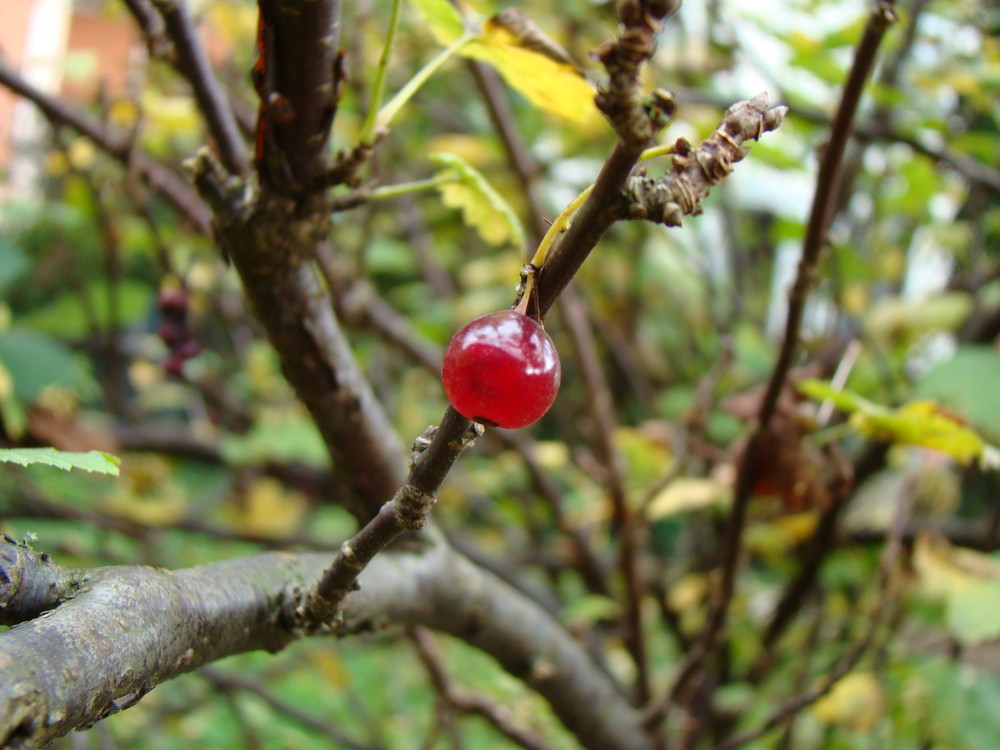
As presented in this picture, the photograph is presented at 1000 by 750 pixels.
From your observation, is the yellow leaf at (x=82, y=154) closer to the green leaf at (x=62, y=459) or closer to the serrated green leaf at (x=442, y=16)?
the serrated green leaf at (x=442, y=16)

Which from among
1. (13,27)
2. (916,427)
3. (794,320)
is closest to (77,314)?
(794,320)

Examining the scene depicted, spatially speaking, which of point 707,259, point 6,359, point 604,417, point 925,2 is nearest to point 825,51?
point 925,2

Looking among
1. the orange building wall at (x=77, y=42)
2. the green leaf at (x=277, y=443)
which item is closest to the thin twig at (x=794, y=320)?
the green leaf at (x=277, y=443)

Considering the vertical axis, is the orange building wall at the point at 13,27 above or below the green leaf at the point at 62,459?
above

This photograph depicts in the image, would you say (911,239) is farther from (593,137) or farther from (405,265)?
(405,265)

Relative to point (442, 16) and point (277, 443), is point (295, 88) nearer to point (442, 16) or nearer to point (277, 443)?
point (442, 16)
